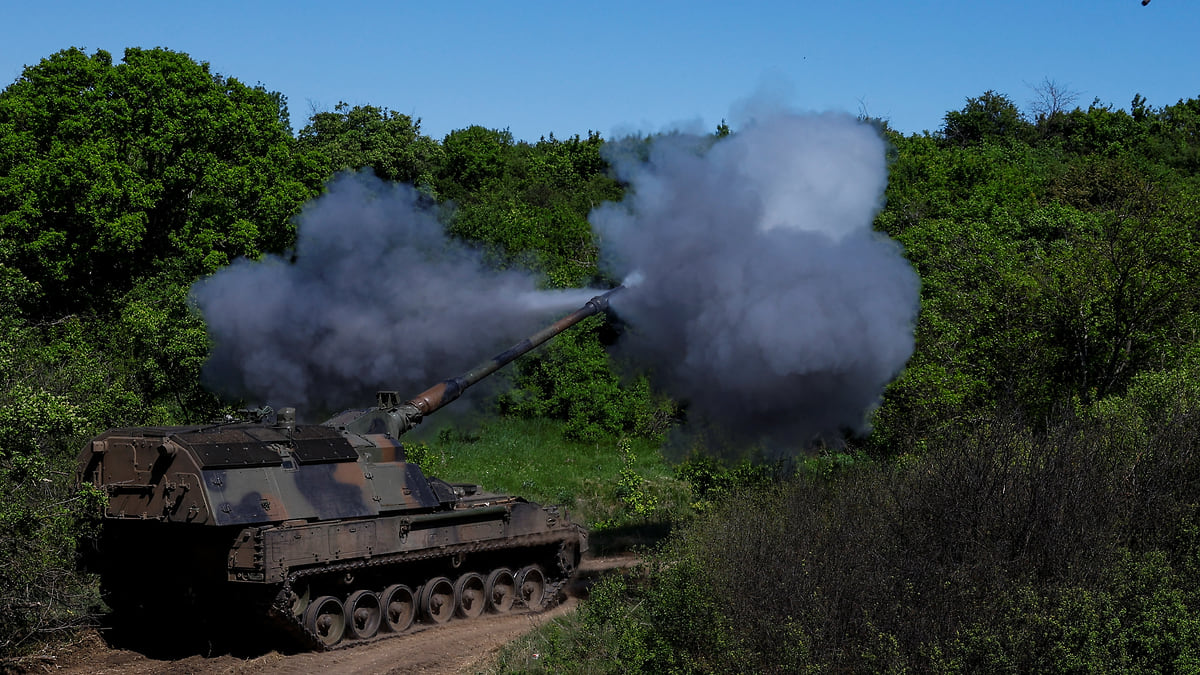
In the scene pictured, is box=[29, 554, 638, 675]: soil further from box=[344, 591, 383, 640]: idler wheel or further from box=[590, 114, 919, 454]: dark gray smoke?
box=[590, 114, 919, 454]: dark gray smoke

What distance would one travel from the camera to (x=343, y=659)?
16.5 meters

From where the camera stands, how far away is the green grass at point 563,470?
98.9 ft

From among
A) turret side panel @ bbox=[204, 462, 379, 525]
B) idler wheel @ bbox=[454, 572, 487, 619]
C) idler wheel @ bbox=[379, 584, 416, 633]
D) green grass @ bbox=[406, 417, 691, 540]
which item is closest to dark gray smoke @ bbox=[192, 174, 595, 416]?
green grass @ bbox=[406, 417, 691, 540]

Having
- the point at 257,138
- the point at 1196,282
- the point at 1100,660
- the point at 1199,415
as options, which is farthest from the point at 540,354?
the point at 1100,660

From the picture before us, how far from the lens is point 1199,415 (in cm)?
1595

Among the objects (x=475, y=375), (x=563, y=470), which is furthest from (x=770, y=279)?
(x=563, y=470)

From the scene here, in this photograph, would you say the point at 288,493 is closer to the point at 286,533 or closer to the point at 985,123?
the point at 286,533

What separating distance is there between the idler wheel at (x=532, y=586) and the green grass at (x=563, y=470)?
7.03 m

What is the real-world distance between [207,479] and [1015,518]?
10328 mm

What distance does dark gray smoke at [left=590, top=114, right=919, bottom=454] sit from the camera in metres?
15.4

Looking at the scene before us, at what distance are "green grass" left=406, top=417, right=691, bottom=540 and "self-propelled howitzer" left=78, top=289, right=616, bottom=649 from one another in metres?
8.89

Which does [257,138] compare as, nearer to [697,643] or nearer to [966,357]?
[966,357]

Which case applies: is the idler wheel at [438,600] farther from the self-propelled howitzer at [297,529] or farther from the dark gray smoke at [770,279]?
the dark gray smoke at [770,279]

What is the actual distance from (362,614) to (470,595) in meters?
2.40
